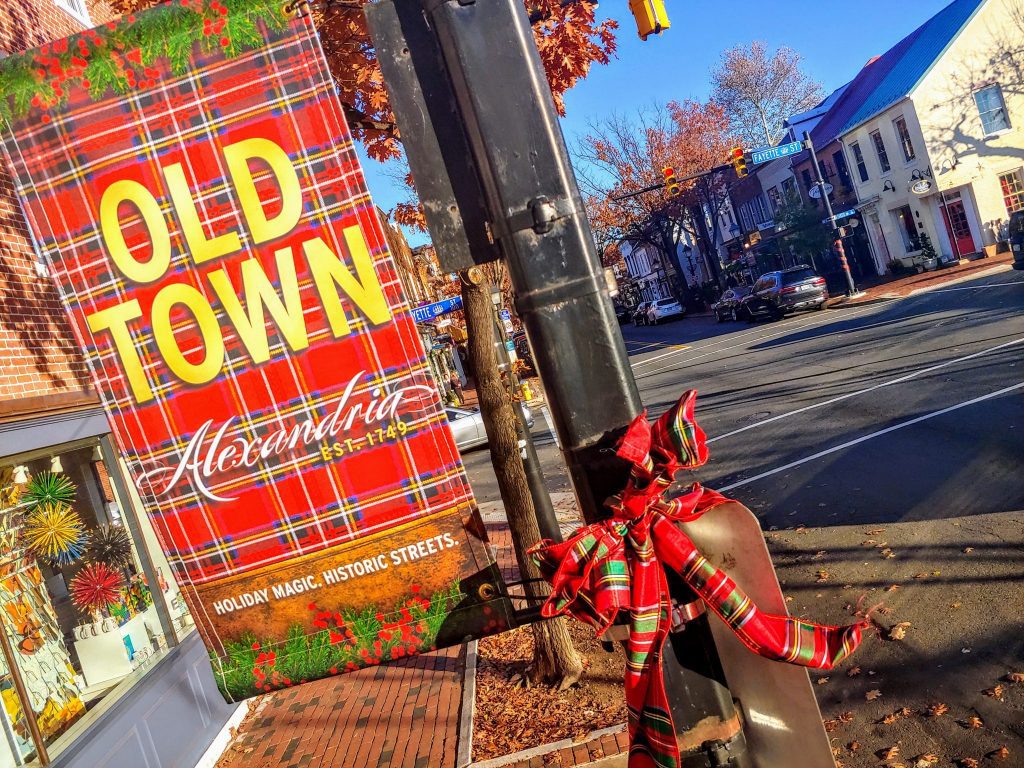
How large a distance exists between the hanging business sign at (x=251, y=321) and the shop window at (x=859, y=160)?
38724 millimetres

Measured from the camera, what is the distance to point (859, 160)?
1455 inches

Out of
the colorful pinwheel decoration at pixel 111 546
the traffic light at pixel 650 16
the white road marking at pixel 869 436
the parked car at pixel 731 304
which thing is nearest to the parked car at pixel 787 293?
the parked car at pixel 731 304

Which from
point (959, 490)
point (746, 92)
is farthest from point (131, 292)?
point (746, 92)

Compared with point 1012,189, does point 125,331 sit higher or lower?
higher

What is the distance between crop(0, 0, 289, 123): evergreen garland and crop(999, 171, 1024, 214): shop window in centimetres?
3557

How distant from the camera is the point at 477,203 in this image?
7.43ft

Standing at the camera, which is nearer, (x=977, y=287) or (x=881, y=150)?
(x=977, y=287)

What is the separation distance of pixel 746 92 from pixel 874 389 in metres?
50.9

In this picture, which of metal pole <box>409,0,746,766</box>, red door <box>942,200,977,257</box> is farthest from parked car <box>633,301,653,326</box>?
metal pole <box>409,0,746,766</box>

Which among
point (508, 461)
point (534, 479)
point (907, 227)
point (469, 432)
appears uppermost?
point (907, 227)

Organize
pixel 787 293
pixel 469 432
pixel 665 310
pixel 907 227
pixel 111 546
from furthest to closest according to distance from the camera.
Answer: pixel 665 310 < pixel 907 227 < pixel 787 293 < pixel 469 432 < pixel 111 546

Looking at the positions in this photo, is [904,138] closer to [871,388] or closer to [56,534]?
[871,388]

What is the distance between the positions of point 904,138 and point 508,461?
108ft

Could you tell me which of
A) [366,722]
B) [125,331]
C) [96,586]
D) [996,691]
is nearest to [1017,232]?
[996,691]
